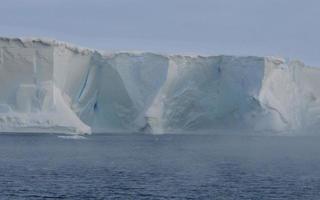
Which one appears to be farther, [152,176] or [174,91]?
[174,91]

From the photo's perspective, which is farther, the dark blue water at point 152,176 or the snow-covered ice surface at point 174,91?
the snow-covered ice surface at point 174,91

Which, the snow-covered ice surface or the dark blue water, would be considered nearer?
the dark blue water

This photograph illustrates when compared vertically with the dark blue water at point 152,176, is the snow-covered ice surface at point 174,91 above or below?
above

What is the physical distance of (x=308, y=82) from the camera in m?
62.2

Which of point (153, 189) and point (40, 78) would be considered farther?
point (40, 78)

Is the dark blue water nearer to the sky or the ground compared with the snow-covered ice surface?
nearer to the ground

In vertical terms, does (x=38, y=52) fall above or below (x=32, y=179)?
above

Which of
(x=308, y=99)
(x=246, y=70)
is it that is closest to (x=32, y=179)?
(x=246, y=70)

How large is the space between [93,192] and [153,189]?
2152 millimetres

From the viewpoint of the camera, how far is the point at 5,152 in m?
40.7

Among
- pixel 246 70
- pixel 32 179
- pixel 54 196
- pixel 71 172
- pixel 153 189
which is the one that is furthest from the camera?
pixel 246 70

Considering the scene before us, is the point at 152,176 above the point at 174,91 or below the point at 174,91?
below

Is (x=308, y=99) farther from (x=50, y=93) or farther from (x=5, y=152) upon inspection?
(x=5, y=152)

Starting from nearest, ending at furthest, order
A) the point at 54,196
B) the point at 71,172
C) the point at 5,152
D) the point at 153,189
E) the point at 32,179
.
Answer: the point at 54,196 < the point at 153,189 < the point at 32,179 < the point at 71,172 < the point at 5,152
